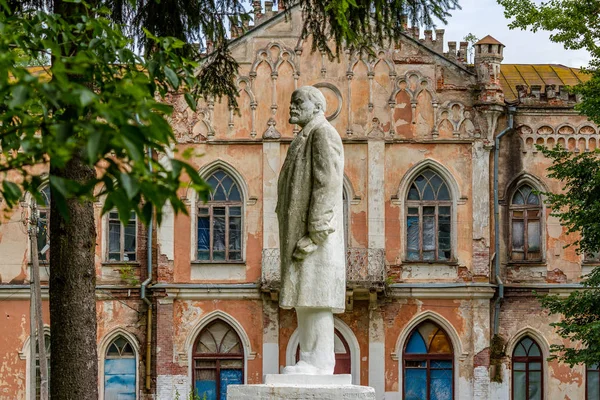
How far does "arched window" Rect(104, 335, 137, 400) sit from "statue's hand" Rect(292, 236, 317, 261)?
64.2 feet

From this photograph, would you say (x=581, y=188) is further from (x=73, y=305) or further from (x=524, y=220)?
(x=73, y=305)

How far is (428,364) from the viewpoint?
28438mm

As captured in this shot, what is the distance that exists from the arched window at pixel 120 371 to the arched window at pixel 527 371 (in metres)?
8.19

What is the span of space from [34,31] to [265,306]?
66.1ft

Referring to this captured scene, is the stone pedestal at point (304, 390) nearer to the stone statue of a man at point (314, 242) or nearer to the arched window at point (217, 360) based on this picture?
the stone statue of a man at point (314, 242)

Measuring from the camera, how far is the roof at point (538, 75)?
32.0 m

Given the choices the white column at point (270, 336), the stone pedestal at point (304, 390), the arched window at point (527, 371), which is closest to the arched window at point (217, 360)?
the white column at point (270, 336)

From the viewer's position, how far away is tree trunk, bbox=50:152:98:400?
12.1 meters

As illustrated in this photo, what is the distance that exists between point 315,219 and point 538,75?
24.2 meters

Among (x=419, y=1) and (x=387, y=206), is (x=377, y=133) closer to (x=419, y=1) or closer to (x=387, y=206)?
(x=387, y=206)

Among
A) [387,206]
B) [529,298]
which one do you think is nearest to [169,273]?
[387,206]

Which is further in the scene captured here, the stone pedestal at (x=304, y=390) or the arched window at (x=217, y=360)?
the arched window at (x=217, y=360)

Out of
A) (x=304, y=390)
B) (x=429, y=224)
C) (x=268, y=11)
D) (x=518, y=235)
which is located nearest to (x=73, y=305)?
(x=304, y=390)

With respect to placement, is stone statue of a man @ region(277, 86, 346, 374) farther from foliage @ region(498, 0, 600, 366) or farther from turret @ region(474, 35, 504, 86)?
→ turret @ region(474, 35, 504, 86)
